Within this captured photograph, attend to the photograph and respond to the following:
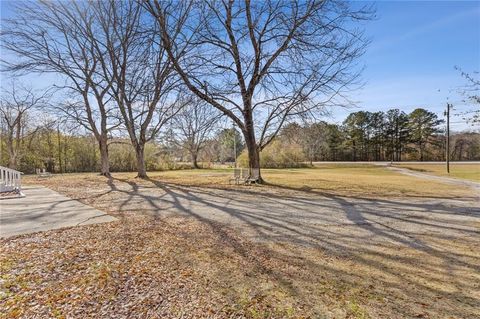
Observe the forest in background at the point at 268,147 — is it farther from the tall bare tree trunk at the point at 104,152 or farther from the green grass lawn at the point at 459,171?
the green grass lawn at the point at 459,171

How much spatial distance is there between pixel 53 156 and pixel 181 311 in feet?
102

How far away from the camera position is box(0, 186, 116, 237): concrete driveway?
15.8ft

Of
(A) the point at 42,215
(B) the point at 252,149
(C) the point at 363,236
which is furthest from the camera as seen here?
(B) the point at 252,149

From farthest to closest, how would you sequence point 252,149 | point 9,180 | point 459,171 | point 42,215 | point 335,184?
point 459,171
point 335,184
point 252,149
point 9,180
point 42,215

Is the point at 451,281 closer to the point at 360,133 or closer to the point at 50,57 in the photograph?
the point at 50,57

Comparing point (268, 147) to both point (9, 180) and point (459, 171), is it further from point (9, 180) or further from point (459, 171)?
point (9, 180)

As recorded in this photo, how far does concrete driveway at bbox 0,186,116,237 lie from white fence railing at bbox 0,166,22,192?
223cm

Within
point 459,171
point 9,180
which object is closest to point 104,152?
point 9,180

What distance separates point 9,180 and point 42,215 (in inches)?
228

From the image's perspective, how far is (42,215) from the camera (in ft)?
19.0

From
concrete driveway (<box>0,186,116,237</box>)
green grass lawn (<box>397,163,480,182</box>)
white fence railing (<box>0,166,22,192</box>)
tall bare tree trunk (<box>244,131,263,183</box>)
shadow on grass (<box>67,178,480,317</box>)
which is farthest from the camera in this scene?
green grass lawn (<box>397,163,480,182</box>)

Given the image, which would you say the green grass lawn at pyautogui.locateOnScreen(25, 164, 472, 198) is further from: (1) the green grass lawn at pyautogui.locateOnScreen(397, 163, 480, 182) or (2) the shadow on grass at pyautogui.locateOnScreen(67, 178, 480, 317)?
(1) the green grass lawn at pyautogui.locateOnScreen(397, 163, 480, 182)

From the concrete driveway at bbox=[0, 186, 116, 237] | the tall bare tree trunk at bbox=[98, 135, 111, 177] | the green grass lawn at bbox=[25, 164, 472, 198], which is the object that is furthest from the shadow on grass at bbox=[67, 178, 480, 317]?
the tall bare tree trunk at bbox=[98, 135, 111, 177]

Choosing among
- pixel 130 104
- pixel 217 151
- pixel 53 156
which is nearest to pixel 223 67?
pixel 130 104
